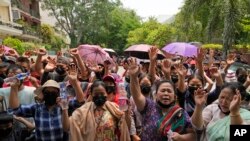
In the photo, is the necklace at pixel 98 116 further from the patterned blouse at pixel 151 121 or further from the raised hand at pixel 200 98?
the raised hand at pixel 200 98

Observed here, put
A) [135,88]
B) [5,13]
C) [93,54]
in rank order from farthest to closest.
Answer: [5,13], [93,54], [135,88]

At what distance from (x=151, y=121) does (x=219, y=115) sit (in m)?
0.69

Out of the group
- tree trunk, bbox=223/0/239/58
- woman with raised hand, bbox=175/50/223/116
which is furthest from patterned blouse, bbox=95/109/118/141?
Result: tree trunk, bbox=223/0/239/58

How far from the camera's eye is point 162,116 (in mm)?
3740

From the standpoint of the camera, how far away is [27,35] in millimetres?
36312

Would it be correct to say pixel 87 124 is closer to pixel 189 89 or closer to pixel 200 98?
pixel 200 98

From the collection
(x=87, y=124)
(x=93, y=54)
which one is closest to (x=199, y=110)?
(x=87, y=124)

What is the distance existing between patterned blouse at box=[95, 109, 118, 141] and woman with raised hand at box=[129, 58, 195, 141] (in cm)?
31

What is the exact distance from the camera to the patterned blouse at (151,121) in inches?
146

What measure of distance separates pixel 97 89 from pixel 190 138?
1111 millimetres

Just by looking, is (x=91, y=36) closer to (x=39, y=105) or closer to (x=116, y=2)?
(x=116, y=2)

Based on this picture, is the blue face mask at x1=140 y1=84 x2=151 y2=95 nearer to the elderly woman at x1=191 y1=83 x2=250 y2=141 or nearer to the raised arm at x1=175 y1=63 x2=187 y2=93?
the raised arm at x1=175 y1=63 x2=187 y2=93

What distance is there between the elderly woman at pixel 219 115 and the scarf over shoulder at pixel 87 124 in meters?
0.75

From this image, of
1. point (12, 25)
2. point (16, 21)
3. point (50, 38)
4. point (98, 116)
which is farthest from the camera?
point (50, 38)
